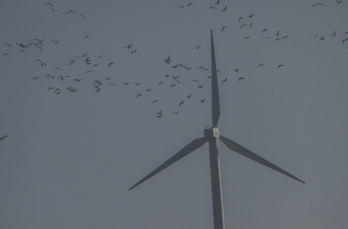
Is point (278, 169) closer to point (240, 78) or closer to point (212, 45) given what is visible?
point (240, 78)

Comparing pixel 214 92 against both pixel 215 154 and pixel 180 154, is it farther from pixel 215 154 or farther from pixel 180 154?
pixel 215 154

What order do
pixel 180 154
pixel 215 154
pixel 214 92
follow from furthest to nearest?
pixel 214 92, pixel 180 154, pixel 215 154

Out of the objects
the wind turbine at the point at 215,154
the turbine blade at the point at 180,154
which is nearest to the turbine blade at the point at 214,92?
the wind turbine at the point at 215,154

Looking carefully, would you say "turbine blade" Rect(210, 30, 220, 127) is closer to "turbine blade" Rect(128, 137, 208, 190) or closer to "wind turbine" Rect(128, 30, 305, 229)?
"wind turbine" Rect(128, 30, 305, 229)

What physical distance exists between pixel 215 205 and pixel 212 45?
16877 millimetres

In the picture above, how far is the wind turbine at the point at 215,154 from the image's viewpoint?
240ft

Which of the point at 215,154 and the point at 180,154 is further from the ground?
the point at 180,154

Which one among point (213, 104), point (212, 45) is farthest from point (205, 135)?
point (212, 45)

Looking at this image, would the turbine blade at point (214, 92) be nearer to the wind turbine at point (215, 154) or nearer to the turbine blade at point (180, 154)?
the wind turbine at point (215, 154)

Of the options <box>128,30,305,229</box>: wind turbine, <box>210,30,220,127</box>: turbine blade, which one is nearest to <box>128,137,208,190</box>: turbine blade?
<box>128,30,305,229</box>: wind turbine

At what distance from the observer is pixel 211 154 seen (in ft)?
242

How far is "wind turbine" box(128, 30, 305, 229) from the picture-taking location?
240 ft

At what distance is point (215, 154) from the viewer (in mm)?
73562

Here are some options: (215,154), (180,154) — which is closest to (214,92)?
(180,154)
